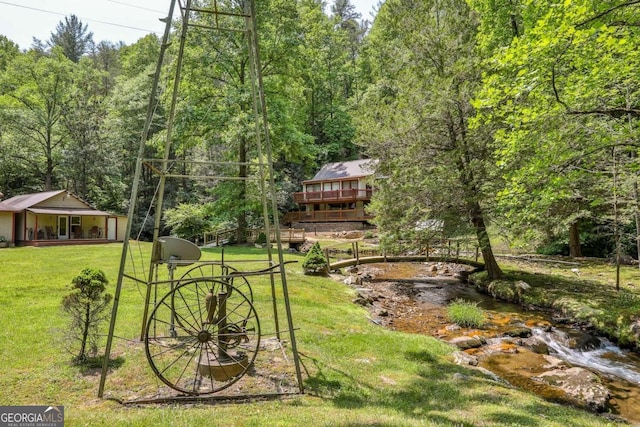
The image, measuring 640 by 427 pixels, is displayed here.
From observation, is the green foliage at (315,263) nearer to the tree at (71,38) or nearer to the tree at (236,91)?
the tree at (236,91)

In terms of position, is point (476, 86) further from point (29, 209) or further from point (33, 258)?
point (29, 209)

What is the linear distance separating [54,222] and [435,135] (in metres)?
23.8

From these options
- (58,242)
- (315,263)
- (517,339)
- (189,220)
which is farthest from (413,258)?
(58,242)

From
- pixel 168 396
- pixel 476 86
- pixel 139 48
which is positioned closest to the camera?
pixel 168 396

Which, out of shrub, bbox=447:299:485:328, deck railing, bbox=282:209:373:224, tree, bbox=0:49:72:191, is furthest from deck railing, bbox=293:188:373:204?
shrub, bbox=447:299:485:328

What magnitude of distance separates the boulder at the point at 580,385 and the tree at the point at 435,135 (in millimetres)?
6766

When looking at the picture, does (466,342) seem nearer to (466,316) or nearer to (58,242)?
(466,316)

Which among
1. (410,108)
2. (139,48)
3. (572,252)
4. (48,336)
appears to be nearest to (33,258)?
(48,336)

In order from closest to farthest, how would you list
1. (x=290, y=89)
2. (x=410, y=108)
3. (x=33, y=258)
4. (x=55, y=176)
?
(x=410, y=108) → (x=33, y=258) → (x=290, y=89) → (x=55, y=176)

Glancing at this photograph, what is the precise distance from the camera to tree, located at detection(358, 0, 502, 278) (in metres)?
12.3

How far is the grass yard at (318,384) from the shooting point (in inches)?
144

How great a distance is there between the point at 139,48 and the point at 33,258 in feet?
112

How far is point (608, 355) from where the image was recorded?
767 centimetres

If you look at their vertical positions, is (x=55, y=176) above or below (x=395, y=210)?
above
